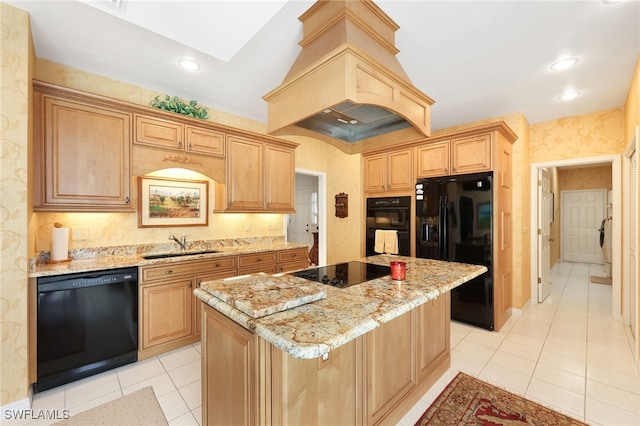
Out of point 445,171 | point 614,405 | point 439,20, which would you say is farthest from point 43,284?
point 614,405

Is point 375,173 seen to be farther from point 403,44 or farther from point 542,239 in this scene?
point 542,239

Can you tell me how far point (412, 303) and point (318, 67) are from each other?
4.29 feet

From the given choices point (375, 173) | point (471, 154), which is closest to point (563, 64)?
point (471, 154)

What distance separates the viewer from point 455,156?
3.34m

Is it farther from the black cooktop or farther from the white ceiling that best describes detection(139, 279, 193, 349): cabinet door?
the white ceiling

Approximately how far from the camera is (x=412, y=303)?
1.29 meters

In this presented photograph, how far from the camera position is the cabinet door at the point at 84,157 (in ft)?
7.27

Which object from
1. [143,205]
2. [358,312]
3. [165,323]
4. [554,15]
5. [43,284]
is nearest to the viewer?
[358,312]

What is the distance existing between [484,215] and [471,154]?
730 mm

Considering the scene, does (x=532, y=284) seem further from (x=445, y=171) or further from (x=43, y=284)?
(x=43, y=284)

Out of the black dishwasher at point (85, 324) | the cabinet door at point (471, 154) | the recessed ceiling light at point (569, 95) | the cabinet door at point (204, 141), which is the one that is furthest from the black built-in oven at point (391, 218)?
the black dishwasher at point (85, 324)

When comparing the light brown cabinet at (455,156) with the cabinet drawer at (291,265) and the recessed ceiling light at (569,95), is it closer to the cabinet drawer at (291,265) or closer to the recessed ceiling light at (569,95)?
the recessed ceiling light at (569,95)

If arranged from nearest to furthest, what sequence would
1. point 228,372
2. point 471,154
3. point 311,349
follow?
point 311,349 < point 228,372 < point 471,154

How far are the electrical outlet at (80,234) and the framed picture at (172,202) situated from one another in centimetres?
44
